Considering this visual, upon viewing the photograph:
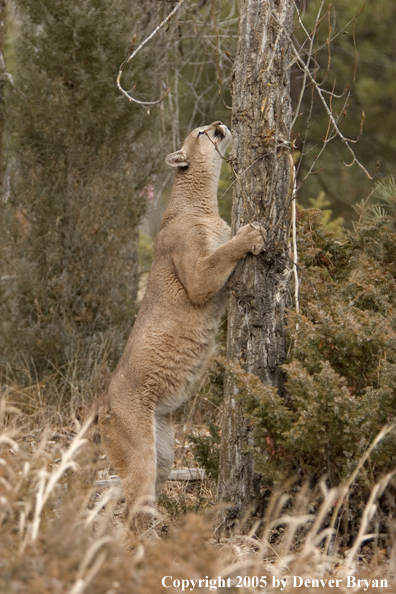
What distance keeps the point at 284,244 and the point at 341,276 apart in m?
1.06

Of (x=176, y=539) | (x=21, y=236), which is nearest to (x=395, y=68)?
(x=21, y=236)

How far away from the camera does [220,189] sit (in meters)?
11.9

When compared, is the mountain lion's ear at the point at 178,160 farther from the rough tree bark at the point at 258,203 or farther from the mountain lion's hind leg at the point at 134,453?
the mountain lion's hind leg at the point at 134,453

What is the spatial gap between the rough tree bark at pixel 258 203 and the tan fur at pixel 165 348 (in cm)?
29

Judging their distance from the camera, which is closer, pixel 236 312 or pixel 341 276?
pixel 236 312

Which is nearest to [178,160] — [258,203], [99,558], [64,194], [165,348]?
[258,203]

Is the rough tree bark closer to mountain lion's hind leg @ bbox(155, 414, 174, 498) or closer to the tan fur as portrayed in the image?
the tan fur

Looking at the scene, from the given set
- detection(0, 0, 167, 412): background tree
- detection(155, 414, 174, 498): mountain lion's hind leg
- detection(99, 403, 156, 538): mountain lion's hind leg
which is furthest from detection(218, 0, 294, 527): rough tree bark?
detection(0, 0, 167, 412): background tree

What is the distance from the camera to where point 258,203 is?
4938 millimetres

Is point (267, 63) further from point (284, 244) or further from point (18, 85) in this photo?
point (18, 85)

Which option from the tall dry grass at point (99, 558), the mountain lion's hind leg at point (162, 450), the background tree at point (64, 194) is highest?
the background tree at point (64, 194)

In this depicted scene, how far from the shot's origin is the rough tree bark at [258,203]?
4.86m

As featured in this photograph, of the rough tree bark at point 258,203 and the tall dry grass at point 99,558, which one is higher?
the rough tree bark at point 258,203

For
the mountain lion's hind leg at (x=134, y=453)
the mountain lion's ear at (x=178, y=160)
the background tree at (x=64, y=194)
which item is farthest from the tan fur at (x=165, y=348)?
the background tree at (x=64, y=194)
